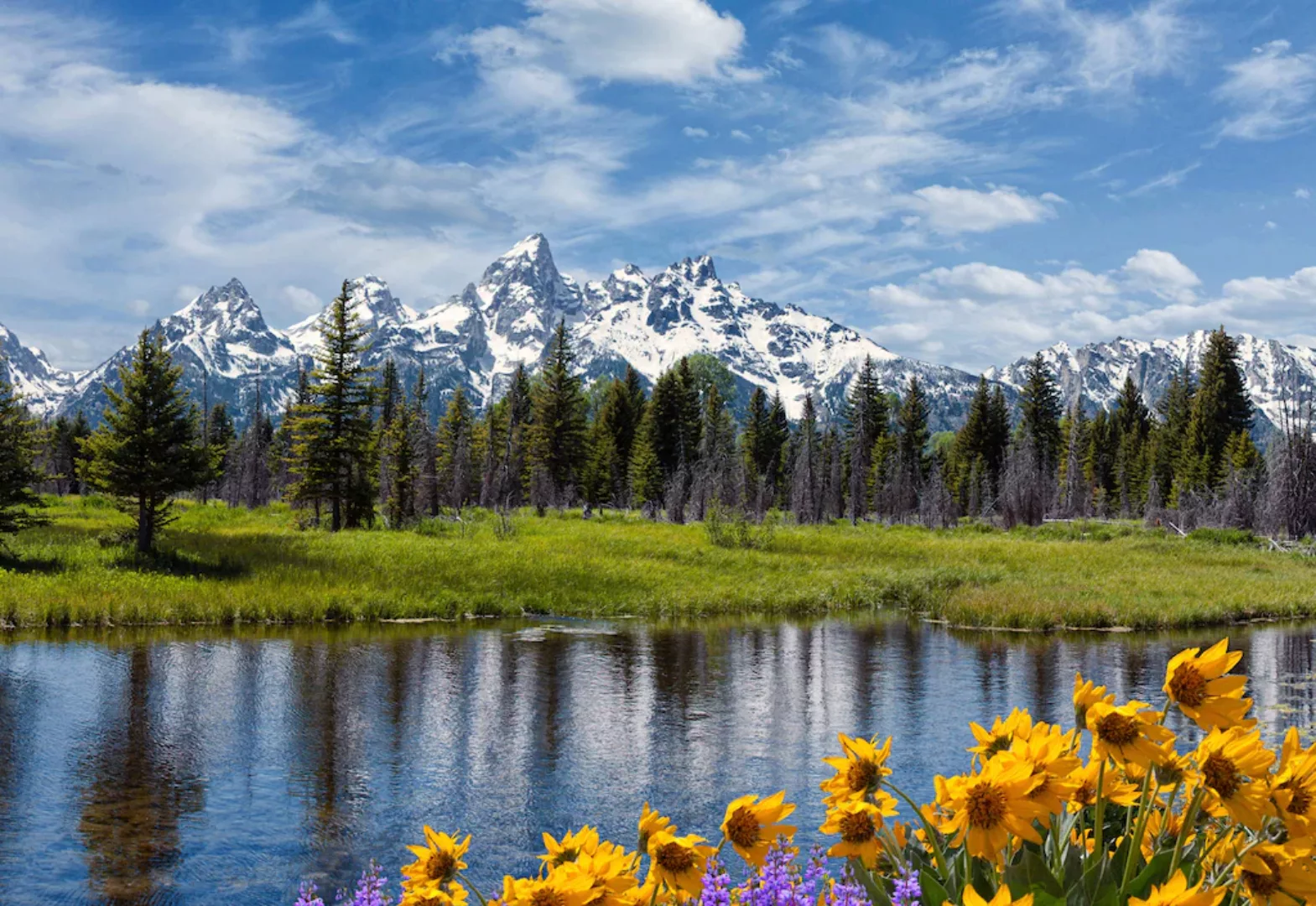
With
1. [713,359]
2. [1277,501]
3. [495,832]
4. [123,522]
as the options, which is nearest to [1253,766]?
[495,832]

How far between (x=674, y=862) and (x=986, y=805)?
724 mm

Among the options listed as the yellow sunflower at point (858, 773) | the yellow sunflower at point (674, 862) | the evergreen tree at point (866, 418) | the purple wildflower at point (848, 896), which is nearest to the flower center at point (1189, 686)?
the yellow sunflower at point (858, 773)

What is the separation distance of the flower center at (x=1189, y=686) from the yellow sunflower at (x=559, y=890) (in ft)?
4.63

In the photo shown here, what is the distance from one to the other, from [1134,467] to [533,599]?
72.6 meters

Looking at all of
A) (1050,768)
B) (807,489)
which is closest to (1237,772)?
(1050,768)

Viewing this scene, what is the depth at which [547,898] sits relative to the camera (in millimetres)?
2174

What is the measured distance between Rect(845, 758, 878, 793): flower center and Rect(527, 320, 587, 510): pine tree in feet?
213

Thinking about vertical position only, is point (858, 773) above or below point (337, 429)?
below

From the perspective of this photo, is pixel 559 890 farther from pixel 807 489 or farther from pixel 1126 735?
pixel 807 489

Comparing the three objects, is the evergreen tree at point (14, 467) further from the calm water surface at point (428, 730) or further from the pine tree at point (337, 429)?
the pine tree at point (337, 429)

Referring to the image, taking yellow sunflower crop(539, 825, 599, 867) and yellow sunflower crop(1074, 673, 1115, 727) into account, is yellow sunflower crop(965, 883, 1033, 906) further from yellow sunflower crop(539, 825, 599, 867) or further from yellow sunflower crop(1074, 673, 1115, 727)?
yellow sunflower crop(539, 825, 599, 867)

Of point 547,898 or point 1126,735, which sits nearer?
point 547,898

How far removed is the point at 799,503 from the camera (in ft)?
223

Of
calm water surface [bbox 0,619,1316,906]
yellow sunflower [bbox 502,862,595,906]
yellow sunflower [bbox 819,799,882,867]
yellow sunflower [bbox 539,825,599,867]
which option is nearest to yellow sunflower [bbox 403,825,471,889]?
yellow sunflower [bbox 539,825,599,867]
